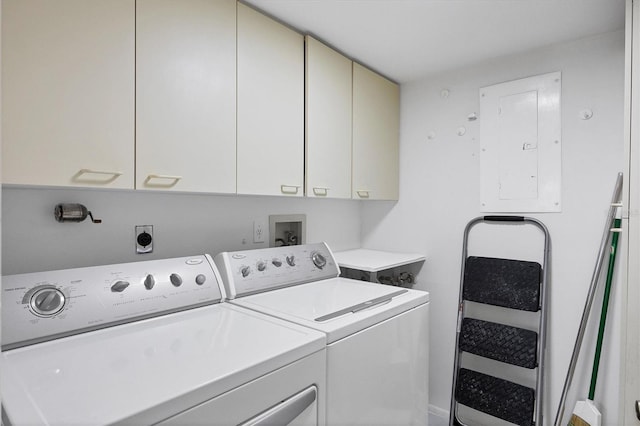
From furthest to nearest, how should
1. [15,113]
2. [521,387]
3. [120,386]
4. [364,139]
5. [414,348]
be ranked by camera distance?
[364,139] < [521,387] < [414,348] < [15,113] < [120,386]

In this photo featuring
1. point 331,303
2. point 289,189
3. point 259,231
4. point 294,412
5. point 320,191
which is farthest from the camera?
point 259,231

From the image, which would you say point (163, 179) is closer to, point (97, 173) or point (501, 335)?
point (97, 173)

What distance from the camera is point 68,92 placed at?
3.41 feet

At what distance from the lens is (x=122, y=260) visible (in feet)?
4.78

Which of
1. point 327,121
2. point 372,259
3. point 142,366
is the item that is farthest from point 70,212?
point 372,259

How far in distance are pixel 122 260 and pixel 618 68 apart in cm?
248

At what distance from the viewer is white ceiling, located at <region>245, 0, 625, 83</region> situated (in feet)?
5.15

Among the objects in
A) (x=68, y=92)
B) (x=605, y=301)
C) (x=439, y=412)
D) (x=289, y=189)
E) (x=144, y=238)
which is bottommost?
(x=439, y=412)

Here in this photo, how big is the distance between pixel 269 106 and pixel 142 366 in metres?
1.12

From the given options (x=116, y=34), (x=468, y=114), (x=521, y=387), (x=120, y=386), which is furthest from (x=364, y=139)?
(x=120, y=386)

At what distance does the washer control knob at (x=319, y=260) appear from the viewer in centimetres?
190

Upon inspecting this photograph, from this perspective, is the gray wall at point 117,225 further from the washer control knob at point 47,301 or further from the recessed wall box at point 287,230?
the washer control knob at point 47,301

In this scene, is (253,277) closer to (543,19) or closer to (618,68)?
(543,19)

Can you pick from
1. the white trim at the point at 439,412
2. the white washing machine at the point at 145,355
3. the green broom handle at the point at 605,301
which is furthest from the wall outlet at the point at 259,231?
the green broom handle at the point at 605,301
